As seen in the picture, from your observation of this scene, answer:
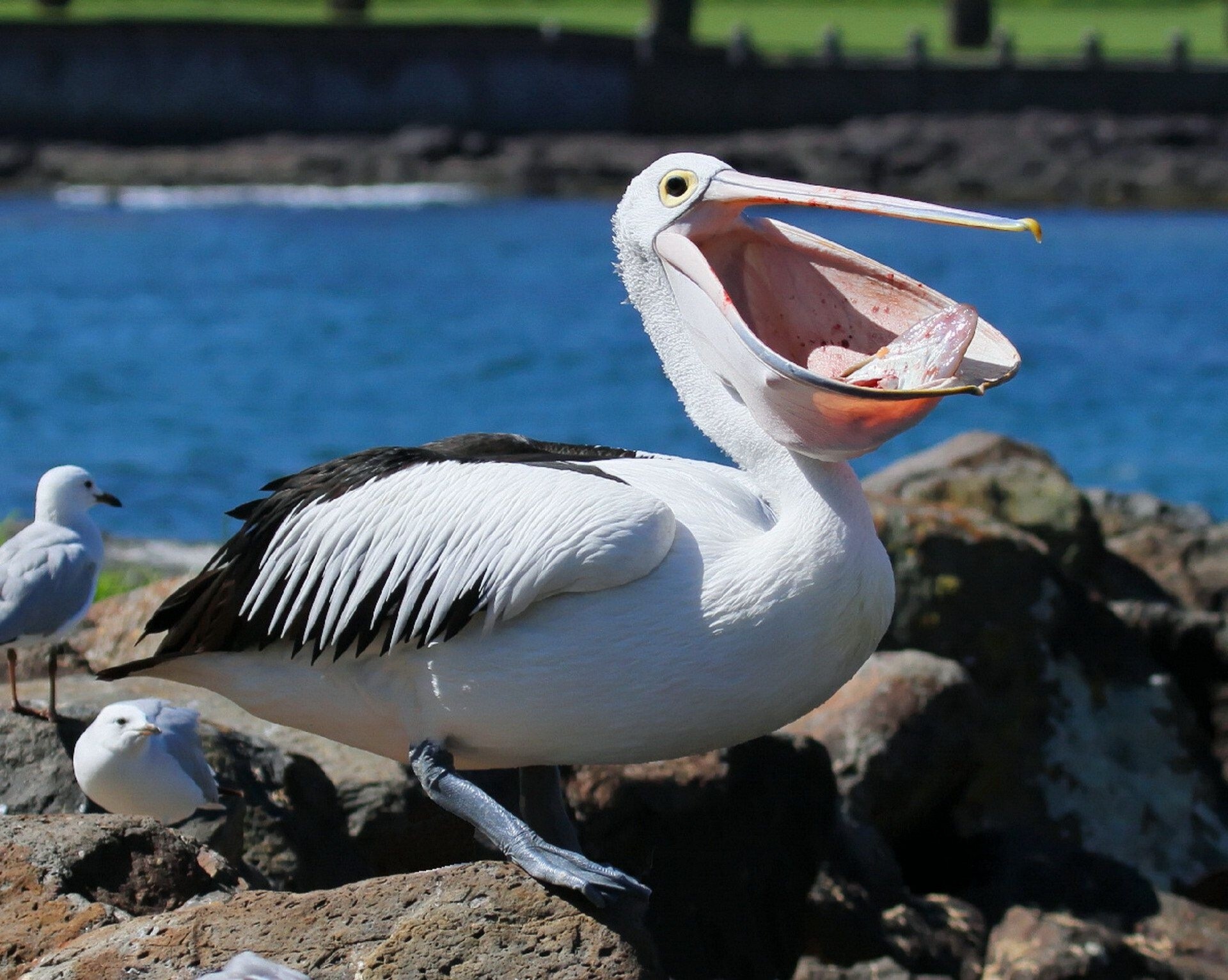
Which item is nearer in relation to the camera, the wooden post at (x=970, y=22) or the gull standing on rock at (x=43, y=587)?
the gull standing on rock at (x=43, y=587)

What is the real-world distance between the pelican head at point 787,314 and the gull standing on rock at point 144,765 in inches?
50.2

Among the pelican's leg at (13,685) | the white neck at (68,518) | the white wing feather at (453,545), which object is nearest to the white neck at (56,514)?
the white neck at (68,518)

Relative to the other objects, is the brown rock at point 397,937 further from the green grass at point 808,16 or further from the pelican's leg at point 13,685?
the green grass at point 808,16

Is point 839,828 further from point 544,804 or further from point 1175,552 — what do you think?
point 1175,552

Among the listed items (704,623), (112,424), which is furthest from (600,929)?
(112,424)

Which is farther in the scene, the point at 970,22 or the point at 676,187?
the point at 970,22

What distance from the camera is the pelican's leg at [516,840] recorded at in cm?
284

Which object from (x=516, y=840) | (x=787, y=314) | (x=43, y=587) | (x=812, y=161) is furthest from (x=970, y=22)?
(x=516, y=840)

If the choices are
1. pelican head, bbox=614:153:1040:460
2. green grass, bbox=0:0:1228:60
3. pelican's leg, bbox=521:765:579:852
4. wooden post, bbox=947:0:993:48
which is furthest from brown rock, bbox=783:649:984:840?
wooden post, bbox=947:0:993:48

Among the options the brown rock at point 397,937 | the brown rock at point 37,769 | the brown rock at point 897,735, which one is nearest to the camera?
the brown rock at point 397,937

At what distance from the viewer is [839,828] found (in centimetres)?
477

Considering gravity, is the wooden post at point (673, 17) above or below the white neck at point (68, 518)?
below

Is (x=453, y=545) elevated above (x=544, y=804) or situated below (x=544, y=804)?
above

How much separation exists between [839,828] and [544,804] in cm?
159
